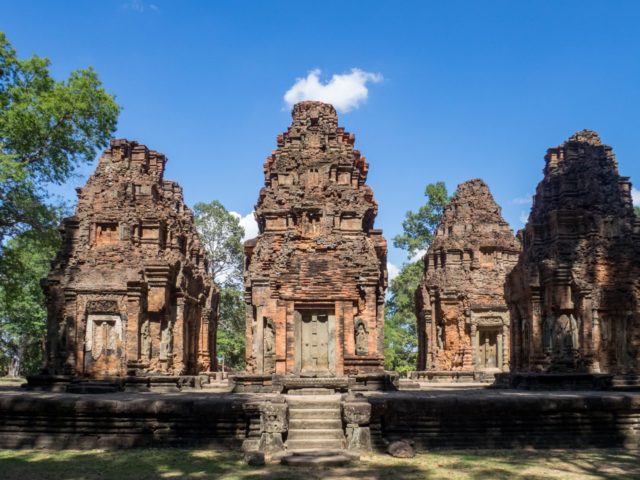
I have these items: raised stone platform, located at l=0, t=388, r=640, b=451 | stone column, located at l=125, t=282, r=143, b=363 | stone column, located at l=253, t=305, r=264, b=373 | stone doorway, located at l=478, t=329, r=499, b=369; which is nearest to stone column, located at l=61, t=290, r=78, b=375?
stone column, located at l=125, t=282, r=143, b=363

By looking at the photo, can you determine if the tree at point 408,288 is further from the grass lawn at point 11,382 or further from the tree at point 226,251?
the grass lawn at point 11,382

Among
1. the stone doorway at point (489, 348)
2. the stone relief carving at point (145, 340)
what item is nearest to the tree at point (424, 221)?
the stone doorway at point (489, 348)

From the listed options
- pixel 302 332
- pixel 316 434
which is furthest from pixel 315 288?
pixel 316 434

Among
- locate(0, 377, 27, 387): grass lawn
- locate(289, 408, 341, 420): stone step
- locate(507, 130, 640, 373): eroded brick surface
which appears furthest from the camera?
locate(0, 377, 27, 387): grass lawn

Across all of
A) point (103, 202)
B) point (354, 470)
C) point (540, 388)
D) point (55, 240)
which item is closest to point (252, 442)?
point (354, 470)

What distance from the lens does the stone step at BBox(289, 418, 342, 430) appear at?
28.8 ft

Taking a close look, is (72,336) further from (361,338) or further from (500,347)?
(500,347)

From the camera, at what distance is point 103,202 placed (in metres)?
17.9

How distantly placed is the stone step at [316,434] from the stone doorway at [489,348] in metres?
17.8

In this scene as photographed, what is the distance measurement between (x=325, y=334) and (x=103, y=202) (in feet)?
25.2

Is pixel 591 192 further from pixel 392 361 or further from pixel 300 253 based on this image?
pixel 392 361

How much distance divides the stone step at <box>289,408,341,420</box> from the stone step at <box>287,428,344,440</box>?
1.02 feet

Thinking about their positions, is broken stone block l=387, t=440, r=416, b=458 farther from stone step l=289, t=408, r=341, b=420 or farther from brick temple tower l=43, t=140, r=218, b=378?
brick temple tower l=43, t=140, r=218, b=378

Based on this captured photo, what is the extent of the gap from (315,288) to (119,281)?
18.9 feet
